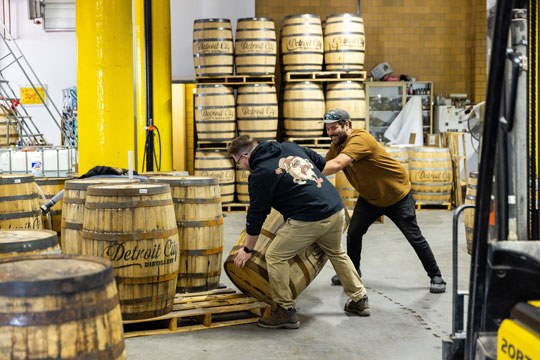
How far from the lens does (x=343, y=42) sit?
1087cm

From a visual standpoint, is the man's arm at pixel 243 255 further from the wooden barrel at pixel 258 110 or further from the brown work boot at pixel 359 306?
the wooden barrel at pixel 258 110

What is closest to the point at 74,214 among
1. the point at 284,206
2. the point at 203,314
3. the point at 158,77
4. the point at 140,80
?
the point at 203,314

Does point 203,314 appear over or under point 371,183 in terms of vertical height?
under

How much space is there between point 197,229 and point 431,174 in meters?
6.79

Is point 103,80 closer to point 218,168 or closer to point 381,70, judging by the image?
point 218,168

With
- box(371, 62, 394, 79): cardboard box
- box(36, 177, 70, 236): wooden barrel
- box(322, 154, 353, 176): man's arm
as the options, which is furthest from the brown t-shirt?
box(371, 62, 394, 79): cardboard box

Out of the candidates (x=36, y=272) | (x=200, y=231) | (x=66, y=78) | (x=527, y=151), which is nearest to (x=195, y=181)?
(x=200, y=231)

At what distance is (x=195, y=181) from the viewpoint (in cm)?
501

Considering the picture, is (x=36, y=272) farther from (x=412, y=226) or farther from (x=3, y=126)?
(x=3, y=126)

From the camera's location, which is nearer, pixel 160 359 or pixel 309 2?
pixel 160 359

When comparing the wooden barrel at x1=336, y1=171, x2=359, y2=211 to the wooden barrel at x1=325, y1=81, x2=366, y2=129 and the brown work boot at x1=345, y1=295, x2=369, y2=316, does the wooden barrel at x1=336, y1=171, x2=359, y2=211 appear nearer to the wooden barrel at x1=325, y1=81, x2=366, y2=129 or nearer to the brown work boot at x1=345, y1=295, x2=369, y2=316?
the wooden barrel at x1=325, y1=81, x2=366, y2=129

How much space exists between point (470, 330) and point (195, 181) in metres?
3.03

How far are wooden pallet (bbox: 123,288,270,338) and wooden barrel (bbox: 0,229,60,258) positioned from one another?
3.84 feet

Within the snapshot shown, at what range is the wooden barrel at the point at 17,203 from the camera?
492 cm
